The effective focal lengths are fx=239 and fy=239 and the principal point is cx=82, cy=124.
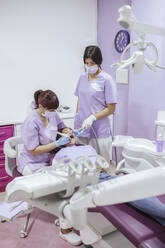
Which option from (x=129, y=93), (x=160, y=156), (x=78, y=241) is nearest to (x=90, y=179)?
(x=78, y=241)

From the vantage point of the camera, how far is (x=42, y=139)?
1.78m

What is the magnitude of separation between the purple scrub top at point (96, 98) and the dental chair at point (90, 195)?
3.38 feet

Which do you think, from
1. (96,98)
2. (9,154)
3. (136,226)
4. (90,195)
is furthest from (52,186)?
(96,98)

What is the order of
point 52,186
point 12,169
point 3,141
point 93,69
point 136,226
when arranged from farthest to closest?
1. point 3,141
2. point 93,69
3. point 12,169
4. point 136,226
5. point 52,186

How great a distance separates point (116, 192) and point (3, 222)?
1.67 m

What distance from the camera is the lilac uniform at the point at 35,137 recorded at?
1.70 m

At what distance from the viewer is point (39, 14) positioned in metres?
2.89

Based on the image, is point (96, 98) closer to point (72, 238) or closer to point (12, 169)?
A: point (12, 169)

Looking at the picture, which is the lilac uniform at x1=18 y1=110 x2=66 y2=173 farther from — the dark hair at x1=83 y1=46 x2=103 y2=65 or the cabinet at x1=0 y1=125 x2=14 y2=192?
the cabinet at x1=0 y1=125 x2=14 y2=192

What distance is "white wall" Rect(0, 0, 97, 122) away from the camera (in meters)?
2.76

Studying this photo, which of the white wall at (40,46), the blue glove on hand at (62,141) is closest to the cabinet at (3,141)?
the white wall at (40,46)

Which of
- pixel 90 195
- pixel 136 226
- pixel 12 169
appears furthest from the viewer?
pixel 12 169

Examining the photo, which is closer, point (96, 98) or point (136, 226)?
point (136, 226)

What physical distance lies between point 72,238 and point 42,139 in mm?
762
